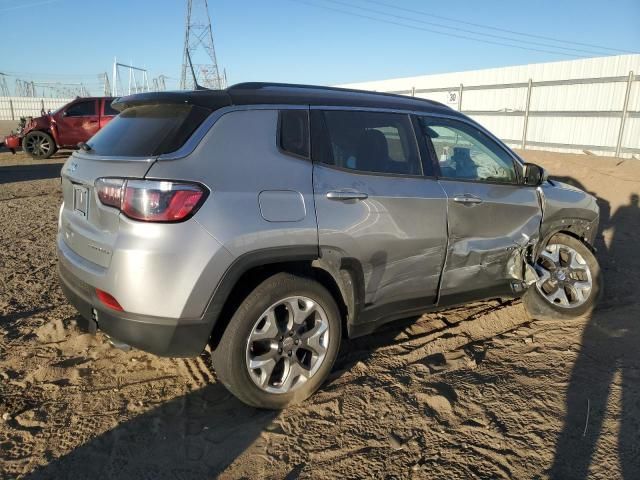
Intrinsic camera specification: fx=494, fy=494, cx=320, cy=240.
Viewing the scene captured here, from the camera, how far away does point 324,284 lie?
10.2 ft

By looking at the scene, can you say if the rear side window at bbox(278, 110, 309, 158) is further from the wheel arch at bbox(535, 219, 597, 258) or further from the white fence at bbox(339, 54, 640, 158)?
the white fence at bbox(339, 54, 640, 158)

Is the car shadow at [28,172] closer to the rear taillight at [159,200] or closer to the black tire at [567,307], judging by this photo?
the rear taillight at [159,200]

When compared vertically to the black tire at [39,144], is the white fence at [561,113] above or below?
above

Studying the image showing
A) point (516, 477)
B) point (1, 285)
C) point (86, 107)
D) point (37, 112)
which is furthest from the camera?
point (37, 112)

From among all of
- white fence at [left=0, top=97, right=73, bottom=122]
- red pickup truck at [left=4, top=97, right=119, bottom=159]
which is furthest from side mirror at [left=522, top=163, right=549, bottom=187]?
white fence at [left=0, top=97, right=73, bottom=122]

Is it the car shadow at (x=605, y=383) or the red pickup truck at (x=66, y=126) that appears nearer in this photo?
the car shadow at (x=605, y=383)

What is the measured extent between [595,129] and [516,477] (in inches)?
621

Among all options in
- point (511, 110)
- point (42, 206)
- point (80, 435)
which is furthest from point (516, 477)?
point (511, 110)

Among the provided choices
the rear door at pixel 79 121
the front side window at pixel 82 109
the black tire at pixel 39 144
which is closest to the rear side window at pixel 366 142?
the rear door at pixel 79 121

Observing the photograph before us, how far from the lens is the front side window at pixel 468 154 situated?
12.2 ft

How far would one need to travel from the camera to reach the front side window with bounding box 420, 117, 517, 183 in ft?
12.2

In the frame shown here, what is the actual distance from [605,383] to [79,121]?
15567mm

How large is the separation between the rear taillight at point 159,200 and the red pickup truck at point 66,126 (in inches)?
549

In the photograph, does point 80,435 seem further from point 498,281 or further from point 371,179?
point 498,281
